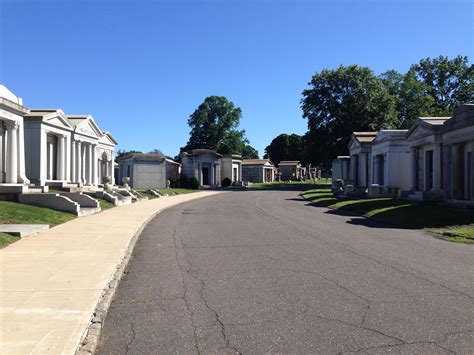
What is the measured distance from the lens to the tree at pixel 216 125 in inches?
3848

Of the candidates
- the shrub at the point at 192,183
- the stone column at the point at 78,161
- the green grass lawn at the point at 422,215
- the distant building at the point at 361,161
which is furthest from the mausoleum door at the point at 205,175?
the green grass lawn at the point at 422,215

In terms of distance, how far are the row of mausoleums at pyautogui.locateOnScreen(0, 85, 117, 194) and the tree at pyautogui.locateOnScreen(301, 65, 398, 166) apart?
30.4 meters

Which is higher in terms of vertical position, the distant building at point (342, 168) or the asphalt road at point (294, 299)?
the distant building at point (342, 168)

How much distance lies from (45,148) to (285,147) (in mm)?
103165

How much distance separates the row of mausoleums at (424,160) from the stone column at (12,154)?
2004 centimetres

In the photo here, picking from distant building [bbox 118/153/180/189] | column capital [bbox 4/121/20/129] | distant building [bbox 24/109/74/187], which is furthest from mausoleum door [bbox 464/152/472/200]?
distant building [bbox 118/153/180/189]

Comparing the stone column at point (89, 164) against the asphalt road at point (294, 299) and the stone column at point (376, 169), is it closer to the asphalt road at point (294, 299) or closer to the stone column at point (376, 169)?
the stone column at point (376, 169)

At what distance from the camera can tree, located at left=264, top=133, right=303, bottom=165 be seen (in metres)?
127

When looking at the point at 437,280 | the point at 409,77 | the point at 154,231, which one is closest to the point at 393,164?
the point at 154,231

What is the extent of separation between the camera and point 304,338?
512 centimetres

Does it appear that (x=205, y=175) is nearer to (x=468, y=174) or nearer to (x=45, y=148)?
(x=45, y=148)

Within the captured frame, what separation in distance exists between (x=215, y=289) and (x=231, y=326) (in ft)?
6.14

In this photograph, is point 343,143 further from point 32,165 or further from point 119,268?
point 119,268

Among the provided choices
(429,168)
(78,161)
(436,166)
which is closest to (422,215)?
(436,166)
